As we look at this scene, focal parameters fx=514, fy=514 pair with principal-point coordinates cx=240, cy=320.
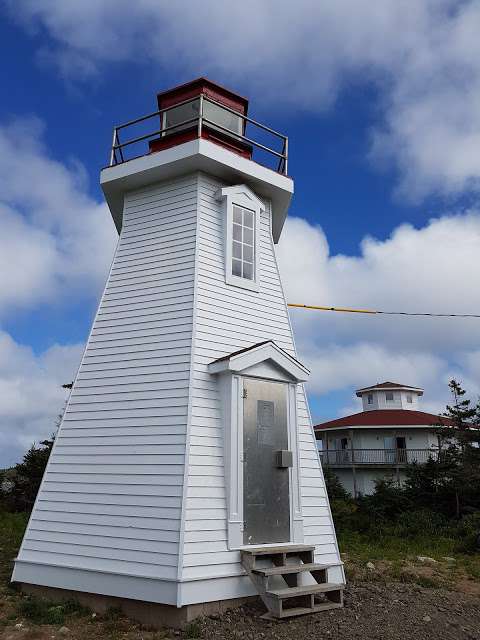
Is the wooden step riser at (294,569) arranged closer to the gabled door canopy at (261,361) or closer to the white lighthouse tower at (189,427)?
the white lighthouse tower at (189,427)

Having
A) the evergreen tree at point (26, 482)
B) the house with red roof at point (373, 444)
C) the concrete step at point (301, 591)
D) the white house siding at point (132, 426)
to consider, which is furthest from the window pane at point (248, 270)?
the house with red roof at point (373, 444)

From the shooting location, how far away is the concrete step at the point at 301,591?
6249mm

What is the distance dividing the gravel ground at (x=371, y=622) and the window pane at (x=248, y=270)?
16.5 ft

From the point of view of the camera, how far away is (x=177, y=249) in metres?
8.53

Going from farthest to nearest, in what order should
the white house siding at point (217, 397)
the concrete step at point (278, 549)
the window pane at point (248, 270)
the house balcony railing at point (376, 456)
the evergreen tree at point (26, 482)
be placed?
1. the house balcony railing at point (376, 456)
2. the evergreen tree at point (26, 482)
3. the window pane at point (248, 270)
4. the concrete step at point (278, 549)
5. the white house siding at point (217, 397)

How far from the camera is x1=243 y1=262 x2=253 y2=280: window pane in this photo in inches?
352

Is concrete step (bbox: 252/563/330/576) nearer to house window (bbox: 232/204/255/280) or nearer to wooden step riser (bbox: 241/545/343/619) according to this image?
wooden step riser (bbox: 241/545/343/619)

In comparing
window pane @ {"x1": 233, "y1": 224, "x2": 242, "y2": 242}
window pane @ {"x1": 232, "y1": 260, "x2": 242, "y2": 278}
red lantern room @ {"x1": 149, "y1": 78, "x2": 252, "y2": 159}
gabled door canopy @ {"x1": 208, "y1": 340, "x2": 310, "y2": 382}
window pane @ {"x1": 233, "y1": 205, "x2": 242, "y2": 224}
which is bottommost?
gabled door canopy @ {"x1": 208, "y1": 340, "x2": 310, "y2": 382}

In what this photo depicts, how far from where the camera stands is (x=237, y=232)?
9.02m

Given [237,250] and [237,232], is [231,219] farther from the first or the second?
[237,250]

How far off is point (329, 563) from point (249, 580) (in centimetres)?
150

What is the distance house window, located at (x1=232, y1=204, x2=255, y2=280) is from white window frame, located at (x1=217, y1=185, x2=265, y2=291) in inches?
2.1

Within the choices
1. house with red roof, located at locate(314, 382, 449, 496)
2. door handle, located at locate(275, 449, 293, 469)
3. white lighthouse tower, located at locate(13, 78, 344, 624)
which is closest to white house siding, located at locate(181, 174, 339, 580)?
white lighthouse tower, located at locate(13, 78, 344, 624)

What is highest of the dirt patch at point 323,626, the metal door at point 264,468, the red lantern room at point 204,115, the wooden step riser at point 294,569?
the red lantern room at point 204,115
